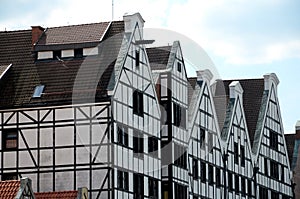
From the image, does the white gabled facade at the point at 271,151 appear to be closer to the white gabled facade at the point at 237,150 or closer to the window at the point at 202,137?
the white gabled facade at the point at 237,150

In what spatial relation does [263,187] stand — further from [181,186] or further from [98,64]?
[98,64]

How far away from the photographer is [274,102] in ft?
257

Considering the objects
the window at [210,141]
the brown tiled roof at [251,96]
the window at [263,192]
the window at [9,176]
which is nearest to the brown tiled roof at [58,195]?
the window at [9,176]

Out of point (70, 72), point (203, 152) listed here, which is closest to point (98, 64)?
point (70, 72)

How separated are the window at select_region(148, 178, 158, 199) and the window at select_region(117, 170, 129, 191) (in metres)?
3.12

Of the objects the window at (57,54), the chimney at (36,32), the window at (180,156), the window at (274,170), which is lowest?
the window at (180,156)

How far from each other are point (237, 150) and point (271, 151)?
7545 millimetres

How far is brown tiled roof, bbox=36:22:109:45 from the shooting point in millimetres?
54231

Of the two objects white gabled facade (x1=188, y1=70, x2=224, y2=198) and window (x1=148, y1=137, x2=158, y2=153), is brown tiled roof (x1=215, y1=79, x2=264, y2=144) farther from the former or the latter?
window (x1=148, y1=137, x2=158, y2=153)

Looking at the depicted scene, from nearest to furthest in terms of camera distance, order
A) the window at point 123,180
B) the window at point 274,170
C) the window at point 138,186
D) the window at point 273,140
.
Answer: the window at point 123,180 < the window at point 138,186 < the window at point 274,170 < the window at point 273,140

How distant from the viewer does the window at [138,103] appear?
174ft

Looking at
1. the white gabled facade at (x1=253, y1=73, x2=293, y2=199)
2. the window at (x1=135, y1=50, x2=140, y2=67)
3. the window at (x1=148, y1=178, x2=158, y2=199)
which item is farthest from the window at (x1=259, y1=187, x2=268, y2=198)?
the window at (x1=135, y1=50, x2=140, y2=67)

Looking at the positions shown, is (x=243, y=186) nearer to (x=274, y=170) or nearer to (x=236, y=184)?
(x=236, y=184)

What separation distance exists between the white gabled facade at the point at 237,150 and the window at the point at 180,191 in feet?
26.8
